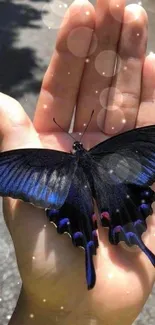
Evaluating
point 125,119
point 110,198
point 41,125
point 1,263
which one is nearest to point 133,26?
point 125,119

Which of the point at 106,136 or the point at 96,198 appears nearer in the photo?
the point at 96,198

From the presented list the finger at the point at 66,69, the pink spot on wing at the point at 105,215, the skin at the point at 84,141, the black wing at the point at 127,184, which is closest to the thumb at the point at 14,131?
the skin at the point at 84,141

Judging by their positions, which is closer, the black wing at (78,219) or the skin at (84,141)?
the black wing at (78,219)

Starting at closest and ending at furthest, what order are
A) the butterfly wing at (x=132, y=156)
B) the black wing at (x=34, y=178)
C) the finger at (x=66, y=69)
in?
the black wing at (x=34, y=178)
the butterfly wing at (x=132, y=156)
the finger at (x=66, y=69)

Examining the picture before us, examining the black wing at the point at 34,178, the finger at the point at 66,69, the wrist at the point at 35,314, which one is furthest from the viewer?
the finger at the point at 66,69

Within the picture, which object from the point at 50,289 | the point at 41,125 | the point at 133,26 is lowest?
the point at 50,289

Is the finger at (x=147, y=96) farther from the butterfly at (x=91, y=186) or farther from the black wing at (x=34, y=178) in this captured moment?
the black wing at (x=34, y=178)

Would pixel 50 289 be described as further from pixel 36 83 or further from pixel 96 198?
pixel 36 83

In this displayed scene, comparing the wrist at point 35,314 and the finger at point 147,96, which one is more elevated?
the finger at point 147,96
